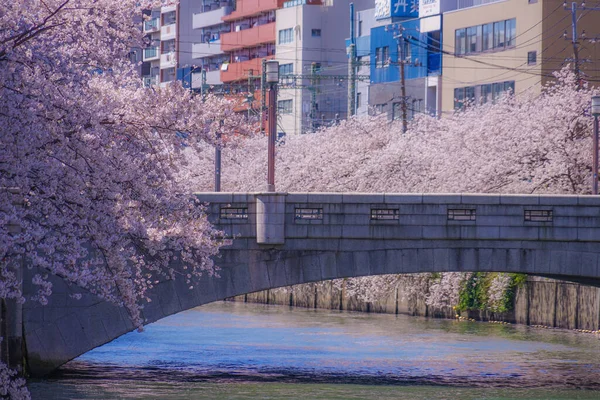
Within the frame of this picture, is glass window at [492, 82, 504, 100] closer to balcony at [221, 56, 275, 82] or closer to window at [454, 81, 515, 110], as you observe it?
window at [454, 81, 515, 110]

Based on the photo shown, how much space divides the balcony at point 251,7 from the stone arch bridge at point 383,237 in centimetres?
5348

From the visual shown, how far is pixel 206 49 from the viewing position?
279ft

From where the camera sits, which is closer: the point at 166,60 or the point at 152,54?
the point at 166,60

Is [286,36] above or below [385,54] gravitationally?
above

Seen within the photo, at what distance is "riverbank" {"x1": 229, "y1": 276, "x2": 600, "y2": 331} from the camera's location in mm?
36594

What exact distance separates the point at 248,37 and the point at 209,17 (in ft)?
22.4

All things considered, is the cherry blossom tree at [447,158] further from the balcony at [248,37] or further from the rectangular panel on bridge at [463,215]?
the balcony at [248,37]

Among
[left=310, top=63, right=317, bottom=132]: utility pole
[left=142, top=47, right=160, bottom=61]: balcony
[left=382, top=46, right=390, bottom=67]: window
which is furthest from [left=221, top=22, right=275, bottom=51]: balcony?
[left=382, top=46, right=390, bottom=67]: window

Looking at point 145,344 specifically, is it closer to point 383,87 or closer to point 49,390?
point 49,390

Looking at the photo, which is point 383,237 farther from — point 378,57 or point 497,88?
point 378,57

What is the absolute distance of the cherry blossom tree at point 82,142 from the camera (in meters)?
12.5

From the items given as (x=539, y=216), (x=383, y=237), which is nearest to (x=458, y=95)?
(x=539, y=216)

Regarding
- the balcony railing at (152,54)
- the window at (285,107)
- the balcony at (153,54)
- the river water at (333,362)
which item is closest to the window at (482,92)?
the river water at (333,362)

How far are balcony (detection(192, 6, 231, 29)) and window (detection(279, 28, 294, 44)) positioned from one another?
887 cm
